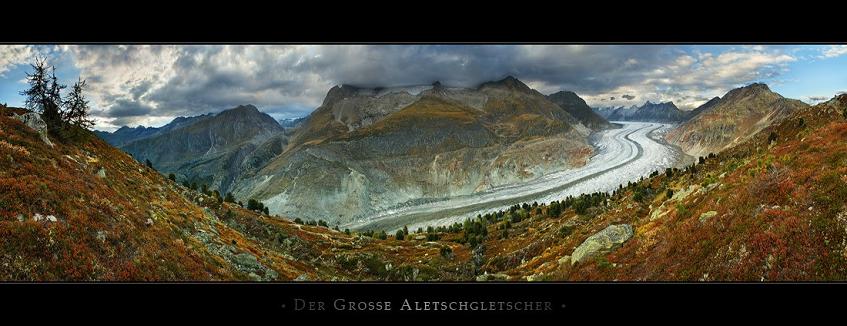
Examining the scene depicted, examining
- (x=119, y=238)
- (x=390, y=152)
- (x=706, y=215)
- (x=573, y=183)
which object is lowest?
(x=573, y=183)

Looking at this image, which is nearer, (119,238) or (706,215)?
(119,238)

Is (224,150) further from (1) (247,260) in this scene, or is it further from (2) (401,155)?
(1) (247,260)

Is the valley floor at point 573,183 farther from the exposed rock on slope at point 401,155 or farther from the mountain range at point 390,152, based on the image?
the exposed rock on slope at point 401,155

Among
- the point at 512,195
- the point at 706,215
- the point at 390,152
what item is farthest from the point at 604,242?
the point at 390,152

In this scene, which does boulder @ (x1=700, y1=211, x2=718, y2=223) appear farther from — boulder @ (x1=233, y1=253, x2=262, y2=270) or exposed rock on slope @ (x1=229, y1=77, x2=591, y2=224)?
exposed rock on slope @ (x1=229, y1=77, x2=591, y2=224)

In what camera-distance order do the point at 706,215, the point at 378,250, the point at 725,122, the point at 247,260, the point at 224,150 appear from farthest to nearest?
the point at 224,150, the point at 725,122, the point at 378,250, the point at 247,260, the point at 706,215

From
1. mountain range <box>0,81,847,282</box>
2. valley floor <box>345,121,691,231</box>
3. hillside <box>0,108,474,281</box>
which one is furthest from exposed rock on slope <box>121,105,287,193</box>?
valley floor <box>345,121,691,231</box>
